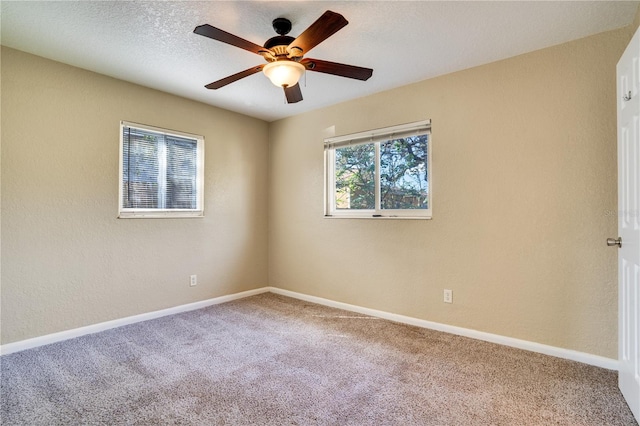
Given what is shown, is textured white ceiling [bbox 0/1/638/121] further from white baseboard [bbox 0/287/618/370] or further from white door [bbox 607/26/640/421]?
white baseboard [bbox 0/287/618/370]

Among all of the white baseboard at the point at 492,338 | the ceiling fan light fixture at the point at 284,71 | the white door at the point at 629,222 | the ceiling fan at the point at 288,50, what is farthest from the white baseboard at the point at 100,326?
the white door at the point at 629,222

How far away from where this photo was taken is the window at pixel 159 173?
3.27 metres

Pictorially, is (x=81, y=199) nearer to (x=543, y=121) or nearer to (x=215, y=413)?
(x=215, y=413)

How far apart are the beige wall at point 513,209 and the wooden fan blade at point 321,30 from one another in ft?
5.65

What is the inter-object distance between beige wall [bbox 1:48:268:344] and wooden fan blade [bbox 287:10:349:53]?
87.9 inches

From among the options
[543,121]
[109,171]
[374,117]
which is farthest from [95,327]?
[543,121]

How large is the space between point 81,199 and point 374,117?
2.98 meters

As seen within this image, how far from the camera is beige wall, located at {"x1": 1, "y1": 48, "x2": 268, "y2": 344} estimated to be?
2.60 meters

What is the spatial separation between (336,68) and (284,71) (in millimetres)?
337

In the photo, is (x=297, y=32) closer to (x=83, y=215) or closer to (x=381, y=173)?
(x=381, y=173)

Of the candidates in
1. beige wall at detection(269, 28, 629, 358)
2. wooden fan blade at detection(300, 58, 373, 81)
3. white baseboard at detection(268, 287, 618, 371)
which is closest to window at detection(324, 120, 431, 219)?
beige wall at detection(269, 28, 629, 358)

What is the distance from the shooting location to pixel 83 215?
9.68ft

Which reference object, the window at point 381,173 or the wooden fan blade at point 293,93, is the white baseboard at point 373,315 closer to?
the window at point 381,173

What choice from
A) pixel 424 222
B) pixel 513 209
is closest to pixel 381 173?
pixel 424 222
